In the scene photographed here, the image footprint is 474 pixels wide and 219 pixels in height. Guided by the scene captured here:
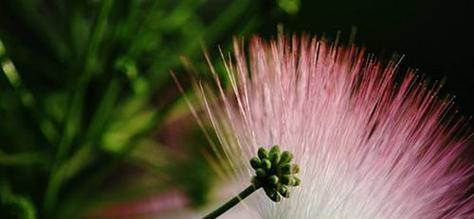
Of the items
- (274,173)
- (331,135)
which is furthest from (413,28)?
(274,173)

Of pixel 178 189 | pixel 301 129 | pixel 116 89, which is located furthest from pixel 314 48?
pixel 178 189

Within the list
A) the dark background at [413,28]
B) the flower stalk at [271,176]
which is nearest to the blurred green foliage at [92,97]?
the dark background at [413,28]

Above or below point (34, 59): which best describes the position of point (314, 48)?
below

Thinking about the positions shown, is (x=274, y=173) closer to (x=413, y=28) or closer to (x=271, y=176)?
(x=271, y=176)

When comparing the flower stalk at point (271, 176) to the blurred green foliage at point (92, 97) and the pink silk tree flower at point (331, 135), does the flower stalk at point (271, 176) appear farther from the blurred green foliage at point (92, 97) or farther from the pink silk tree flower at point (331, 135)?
the blurred green foliage at point (92, 97)

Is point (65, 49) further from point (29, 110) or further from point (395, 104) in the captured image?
point (395, 104)

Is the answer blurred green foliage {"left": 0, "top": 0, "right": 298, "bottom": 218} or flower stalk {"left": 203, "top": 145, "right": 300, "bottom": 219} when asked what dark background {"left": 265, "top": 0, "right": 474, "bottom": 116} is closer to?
blurred green foliage {"left": 0, "top": 0, "right": 298, "bottom": 218}

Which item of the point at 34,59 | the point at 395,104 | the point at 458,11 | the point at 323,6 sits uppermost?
the point at 34,59
